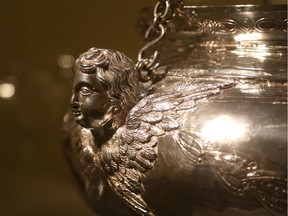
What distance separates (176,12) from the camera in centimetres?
84

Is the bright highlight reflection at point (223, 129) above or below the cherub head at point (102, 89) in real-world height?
below

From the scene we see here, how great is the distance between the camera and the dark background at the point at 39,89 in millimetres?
1733

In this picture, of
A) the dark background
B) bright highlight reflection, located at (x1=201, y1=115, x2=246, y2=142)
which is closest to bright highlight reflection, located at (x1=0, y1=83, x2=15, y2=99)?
the dark background

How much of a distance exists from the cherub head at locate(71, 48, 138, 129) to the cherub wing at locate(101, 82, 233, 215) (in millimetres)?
22

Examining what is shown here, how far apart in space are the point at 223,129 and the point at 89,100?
184mm

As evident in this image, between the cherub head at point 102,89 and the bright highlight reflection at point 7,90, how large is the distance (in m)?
1.06

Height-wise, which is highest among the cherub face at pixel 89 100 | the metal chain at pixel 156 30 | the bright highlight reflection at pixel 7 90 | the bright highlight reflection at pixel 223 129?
the bright highlight reflection at pixel 7 90

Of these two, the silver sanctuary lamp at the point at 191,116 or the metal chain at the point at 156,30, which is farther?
the metal chain at the point at 156,30

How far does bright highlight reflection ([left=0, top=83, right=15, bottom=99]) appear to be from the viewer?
1790mm

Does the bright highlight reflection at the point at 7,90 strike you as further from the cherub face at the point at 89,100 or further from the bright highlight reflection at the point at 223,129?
the bright highlight reflection at the point at 223,129

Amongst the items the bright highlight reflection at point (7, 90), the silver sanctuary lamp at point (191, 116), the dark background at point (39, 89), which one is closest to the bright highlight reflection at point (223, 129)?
the silver sanctuary lamp at point (191, 116)

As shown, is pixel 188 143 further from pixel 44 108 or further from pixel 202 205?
pixel 44 108

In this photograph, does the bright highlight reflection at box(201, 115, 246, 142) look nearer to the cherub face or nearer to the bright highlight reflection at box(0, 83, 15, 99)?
the cherub face

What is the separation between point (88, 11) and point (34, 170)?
1.75ft
